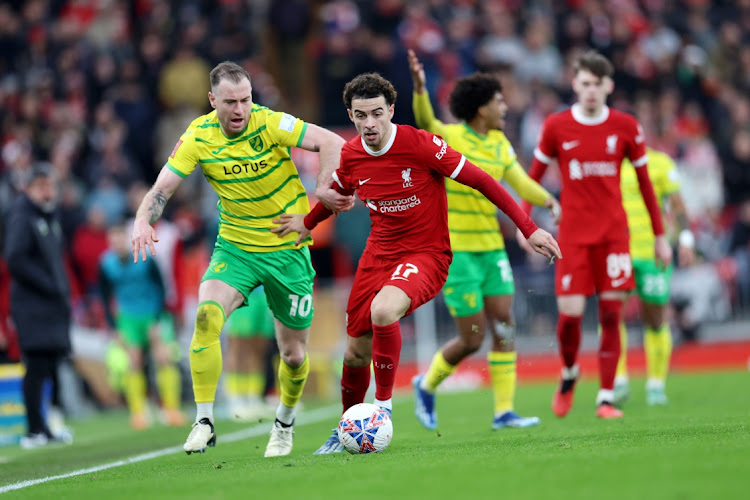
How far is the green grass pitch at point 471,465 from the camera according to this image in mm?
5020

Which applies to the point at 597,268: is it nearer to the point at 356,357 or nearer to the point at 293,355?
the point at 356,357

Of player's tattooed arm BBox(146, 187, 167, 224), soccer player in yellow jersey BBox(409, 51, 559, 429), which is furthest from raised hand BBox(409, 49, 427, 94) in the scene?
player's tattooed arm BBox(146, 187, 167, 224)

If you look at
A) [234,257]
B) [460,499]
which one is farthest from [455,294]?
[460,499]

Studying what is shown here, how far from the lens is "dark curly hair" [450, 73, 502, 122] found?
8977 mm

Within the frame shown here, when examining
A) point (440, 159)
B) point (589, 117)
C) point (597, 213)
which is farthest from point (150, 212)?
point (589, 117)

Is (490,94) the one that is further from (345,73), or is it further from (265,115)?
(345,73)

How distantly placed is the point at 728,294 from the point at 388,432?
34.7 ft

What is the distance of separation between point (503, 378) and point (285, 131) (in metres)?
2.94

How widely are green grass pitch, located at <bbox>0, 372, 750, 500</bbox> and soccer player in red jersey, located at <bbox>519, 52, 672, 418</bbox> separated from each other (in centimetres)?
74

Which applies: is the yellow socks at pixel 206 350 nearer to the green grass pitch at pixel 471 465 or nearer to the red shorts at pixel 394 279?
the green grass pitch at pixel 471 465

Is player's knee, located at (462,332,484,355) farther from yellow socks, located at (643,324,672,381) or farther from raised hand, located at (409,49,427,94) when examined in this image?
yellow socks, located at (643,324,672,381)

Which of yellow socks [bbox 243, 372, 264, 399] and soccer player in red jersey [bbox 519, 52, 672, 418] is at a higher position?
soccer player in red jersey [bbox 519, 52, 672, 418]

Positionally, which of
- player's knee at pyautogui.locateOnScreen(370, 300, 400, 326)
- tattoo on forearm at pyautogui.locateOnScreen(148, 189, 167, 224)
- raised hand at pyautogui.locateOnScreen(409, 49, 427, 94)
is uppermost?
raised hand at pyautogui.locateOnScreen(409, 49, 427, 94)

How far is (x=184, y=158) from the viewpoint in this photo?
7.45m
